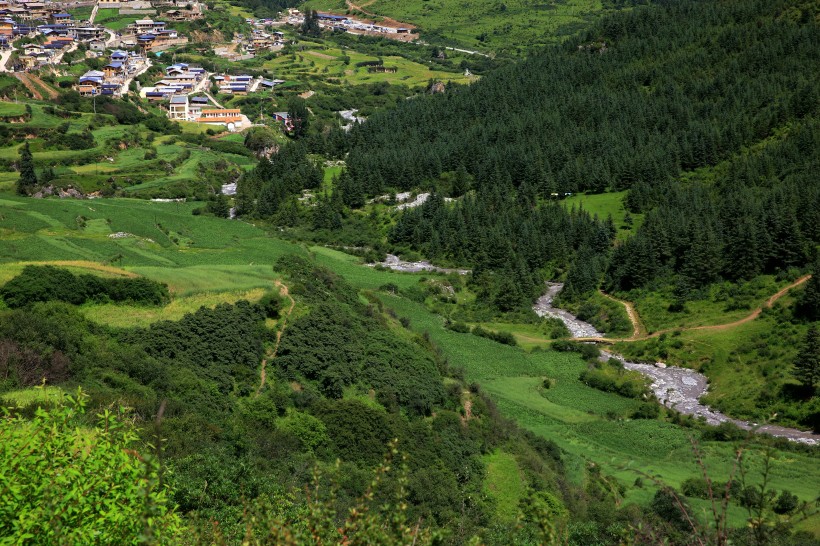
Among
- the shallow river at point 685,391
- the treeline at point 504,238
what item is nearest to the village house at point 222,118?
the treeline at point 504,238

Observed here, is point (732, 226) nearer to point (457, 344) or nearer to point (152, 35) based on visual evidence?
point (457, 344)

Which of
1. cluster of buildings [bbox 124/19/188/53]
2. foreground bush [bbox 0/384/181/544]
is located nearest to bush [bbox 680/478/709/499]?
foreground bush [bbox 0/384/181/544]

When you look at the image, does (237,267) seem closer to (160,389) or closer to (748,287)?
(160,389)

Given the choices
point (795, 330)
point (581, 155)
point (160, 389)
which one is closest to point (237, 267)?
point (160, 389)

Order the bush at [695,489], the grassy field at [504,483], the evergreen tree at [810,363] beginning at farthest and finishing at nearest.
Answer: the evergreen tree at [810,363]
the bush at [695,489]
the grassy field at [504,483]

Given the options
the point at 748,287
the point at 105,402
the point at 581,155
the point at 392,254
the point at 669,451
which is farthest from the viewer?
the point at 581,155

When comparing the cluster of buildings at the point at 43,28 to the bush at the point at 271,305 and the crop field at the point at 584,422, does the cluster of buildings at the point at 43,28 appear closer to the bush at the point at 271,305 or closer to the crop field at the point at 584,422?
the crop field at the point at 584,422
